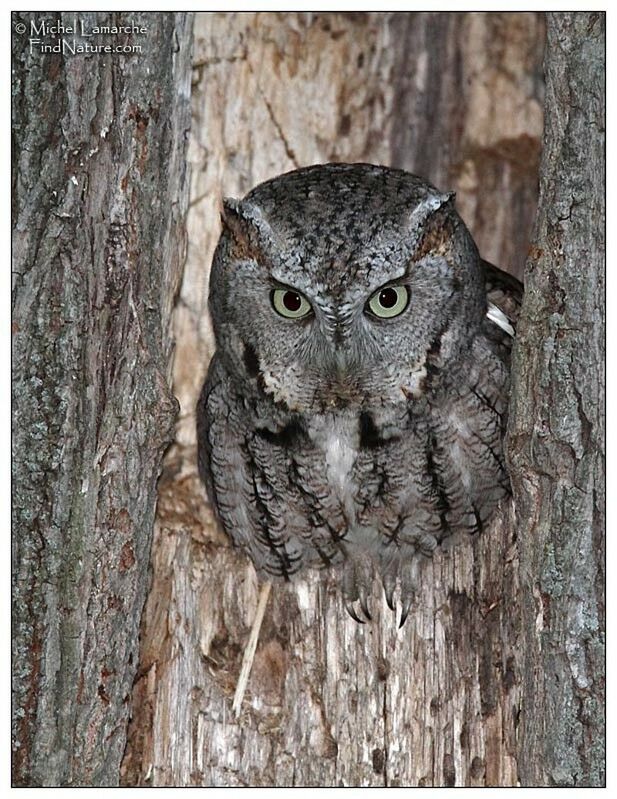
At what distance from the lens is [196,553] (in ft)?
10.3

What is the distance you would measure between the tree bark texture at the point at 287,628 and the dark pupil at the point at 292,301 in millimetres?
793

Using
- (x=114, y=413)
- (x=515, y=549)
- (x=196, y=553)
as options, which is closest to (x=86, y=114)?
(x=114, y=413)

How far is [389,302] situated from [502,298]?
0.51m

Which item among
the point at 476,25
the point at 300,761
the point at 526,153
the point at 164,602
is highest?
the point at 476,25

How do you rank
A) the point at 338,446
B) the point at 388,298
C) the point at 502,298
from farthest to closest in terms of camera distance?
the point at 502,298 → the point at 338,446 → the point at 388,298

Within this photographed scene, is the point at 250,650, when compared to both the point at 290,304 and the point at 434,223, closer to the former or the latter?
the point at 290,304

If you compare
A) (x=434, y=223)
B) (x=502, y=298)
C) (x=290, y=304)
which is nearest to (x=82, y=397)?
(x=290, y=304)

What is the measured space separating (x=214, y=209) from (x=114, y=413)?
1.26 metres

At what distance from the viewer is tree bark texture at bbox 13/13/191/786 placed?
2514 mm

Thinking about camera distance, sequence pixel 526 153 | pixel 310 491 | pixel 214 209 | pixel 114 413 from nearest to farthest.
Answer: pixel 114 413 < pixel 310 491 < pixel 214 209 < pixel 526 153

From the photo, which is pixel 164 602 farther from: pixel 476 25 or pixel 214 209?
pixel 476 25

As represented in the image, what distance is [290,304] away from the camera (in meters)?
2.67

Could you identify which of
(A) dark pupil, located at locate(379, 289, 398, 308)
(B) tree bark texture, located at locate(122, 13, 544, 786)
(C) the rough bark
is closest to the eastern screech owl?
(A) dark pupil, located at locate(379, 289, 398, 308)

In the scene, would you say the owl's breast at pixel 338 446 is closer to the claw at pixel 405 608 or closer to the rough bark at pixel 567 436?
the claw at pixel 405 608
